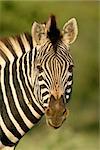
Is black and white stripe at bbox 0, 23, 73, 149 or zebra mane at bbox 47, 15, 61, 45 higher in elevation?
zebra mane at bbox 47, 15, 61, 45

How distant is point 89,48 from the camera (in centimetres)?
3578

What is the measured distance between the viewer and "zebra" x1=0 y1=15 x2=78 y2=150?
7840 mm

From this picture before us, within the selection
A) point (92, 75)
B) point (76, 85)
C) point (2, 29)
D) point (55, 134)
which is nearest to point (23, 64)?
point (55, 134)

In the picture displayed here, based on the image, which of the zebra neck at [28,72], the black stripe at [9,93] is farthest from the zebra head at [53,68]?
the black stripe at [9,93]

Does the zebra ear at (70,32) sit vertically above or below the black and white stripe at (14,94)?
above

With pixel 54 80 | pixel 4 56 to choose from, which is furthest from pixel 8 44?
pixel 54 80

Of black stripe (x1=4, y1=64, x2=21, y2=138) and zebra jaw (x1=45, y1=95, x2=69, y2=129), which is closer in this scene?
zebra jaw (x1=45, y1=95, x2=69, y2=129)

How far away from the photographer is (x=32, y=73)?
813cm

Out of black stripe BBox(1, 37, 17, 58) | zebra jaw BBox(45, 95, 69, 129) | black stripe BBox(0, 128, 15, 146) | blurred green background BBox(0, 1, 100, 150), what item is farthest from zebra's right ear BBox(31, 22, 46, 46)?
blurred green background BBox(0, 1, 100, 150)

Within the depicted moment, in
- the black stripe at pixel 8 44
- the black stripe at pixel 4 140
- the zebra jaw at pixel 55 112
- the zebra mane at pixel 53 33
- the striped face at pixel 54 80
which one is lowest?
the black stripe at pixel 4 140

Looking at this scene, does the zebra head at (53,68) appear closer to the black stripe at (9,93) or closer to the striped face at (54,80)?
the striped face at (54,80)

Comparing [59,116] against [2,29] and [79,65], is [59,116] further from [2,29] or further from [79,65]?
[79,65]

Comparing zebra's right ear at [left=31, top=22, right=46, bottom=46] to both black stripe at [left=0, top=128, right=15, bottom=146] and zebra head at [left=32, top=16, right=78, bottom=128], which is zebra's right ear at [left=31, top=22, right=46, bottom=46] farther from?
black stripe at [left=0, top=128, right=15, bottom=146]

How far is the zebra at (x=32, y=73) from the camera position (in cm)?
784
